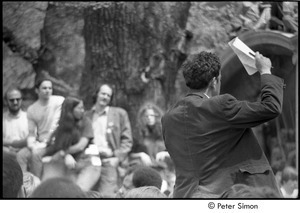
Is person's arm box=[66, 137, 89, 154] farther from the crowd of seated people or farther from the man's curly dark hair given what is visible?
Answer: the man's curly dark hair

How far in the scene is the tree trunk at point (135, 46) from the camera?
9.04 metres

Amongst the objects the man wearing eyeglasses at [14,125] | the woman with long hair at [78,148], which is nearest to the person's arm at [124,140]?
the woman with long hair at [78,148]

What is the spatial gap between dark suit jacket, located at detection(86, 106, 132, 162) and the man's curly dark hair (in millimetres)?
4406

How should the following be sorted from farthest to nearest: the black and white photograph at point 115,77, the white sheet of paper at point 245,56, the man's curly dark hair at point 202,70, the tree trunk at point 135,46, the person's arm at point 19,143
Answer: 1. the tree trunk at point 135,46
2. the person's arm at point 19,143
3. the black and white photograph at point 115,77
4. the white sheet of paper at point 245,56
5. the man's curly dark hair at point 202,70

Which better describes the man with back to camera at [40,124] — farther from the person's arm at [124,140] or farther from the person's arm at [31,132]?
the person's arm at [124,140]

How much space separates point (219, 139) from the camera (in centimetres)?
383

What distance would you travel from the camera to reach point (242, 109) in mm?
3740

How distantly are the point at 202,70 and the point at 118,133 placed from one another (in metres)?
4.53

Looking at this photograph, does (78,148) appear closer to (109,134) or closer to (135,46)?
(109,134)

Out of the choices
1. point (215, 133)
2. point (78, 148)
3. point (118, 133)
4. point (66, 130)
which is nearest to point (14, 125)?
point (66, 130)

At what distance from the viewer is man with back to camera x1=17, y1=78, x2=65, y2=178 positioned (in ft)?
26.6

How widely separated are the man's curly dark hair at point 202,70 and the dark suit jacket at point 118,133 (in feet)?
14.5

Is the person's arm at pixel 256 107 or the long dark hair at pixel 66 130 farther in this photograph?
the long dark hair at pixel 66 130
